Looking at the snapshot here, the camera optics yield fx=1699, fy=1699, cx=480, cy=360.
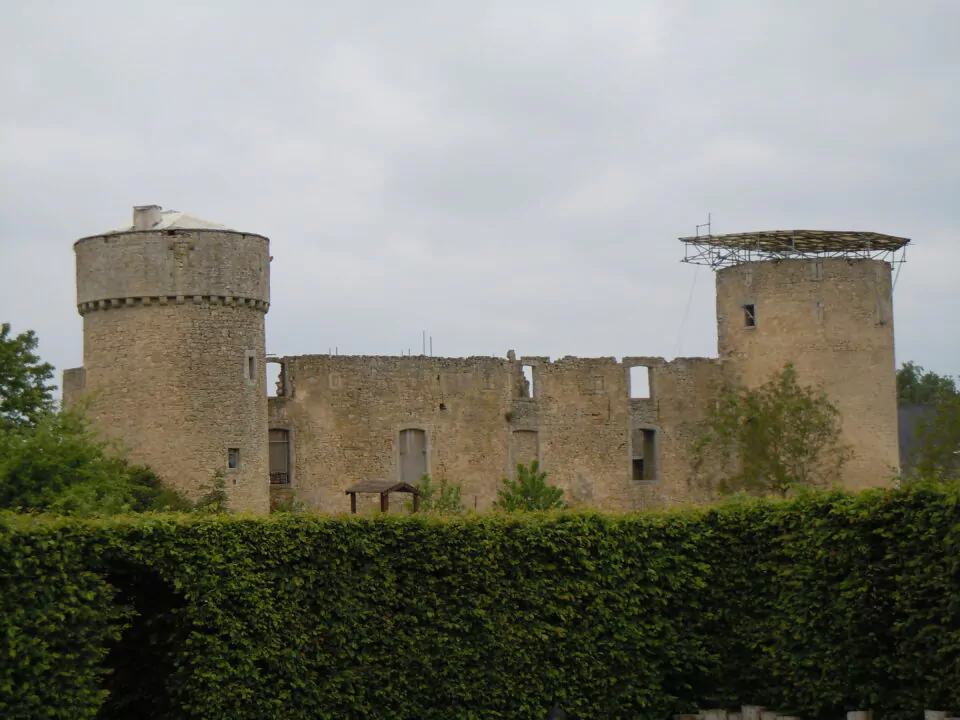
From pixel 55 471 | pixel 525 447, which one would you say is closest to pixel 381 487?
pixel 525 447

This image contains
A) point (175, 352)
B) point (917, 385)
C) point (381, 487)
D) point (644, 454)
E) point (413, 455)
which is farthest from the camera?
point (917, 385)

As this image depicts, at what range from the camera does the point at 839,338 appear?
4544 centimetres

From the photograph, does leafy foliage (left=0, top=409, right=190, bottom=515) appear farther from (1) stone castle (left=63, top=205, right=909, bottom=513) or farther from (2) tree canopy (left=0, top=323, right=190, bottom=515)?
(1) stone castle (left=63, top=205, right=909, bottom=513)

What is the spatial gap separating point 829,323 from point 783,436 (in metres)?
3.37

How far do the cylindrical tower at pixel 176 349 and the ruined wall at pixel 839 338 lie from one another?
50.8 ft

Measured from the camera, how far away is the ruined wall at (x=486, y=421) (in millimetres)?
41375

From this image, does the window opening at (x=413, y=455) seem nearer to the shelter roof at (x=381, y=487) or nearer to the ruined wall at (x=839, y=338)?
the shelter roof at (x=381, y=487)

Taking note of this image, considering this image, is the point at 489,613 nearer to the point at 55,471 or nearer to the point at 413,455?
the point at 55,471

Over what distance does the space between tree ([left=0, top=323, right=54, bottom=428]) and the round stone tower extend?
18239mm

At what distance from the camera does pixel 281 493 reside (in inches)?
1601

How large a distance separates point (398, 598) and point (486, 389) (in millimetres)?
22779

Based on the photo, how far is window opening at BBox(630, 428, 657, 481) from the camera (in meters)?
46.2

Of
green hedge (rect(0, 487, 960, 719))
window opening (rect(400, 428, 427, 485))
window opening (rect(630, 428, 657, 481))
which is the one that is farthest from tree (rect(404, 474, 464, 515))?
green hedge (rect(0, 487, 960, 719))

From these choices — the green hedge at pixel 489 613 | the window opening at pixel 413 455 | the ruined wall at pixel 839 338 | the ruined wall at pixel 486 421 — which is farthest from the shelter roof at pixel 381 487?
the green hedge at pixel 489 613
